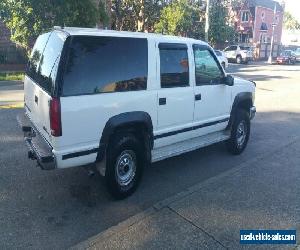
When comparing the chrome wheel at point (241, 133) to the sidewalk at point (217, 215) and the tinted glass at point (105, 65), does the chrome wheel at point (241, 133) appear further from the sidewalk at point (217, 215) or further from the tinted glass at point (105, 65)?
the tinted glass at point (105, 65)

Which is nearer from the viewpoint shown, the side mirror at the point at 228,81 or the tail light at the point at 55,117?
the tail light at the point at 55,117

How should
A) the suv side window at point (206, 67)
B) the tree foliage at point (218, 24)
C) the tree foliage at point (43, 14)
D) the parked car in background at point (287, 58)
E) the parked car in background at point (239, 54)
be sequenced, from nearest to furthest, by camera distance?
the suv side window at point (206, 67), the tree foliage at point (43, 14), the parked car in background at point (239, 54), the tree foliage at point (218, 24), the parked car in background at point (287, 58)

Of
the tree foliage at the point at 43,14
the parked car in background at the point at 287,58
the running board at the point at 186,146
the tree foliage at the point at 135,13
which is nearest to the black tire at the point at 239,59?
the parked car in background at the point at 287,58

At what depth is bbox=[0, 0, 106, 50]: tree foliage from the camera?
54.5 feet

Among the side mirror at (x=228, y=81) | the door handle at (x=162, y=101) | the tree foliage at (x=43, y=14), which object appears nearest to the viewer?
the door handle at (x=162, y=101)

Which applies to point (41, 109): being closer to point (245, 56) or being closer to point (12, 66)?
point (12, 66)

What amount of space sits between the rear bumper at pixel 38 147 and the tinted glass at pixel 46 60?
701 mm

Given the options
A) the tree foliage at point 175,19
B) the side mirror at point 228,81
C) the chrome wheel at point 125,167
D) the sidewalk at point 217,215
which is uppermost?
the tree foliage at point 175,19

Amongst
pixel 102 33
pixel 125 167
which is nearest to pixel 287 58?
pixel 125 167

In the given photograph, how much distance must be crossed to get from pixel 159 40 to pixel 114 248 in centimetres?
295

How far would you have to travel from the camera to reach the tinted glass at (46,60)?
4.25 meters

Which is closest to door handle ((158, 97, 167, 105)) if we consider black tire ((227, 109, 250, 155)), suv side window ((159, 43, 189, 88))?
suv side window ((159, 43, 189, 88))

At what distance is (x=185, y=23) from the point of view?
1208 inches

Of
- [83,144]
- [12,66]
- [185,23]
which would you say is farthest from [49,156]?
[185,23]
